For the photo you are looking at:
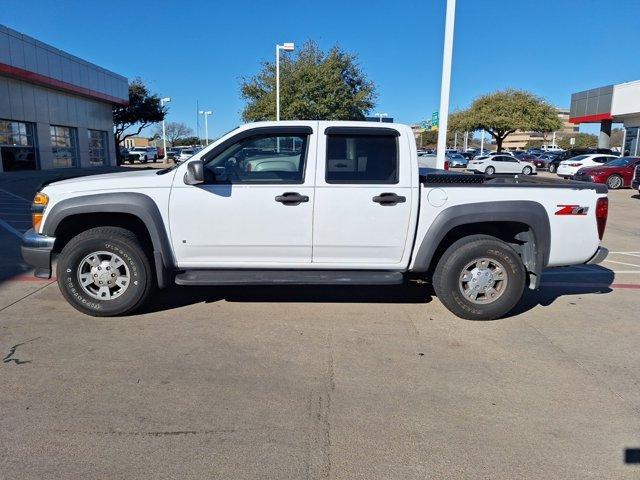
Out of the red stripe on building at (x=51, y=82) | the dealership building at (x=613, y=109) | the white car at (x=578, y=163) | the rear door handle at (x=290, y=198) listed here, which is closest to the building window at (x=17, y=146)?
the red stripe on building at (x=51, y=82)

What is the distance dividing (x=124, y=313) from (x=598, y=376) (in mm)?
4218

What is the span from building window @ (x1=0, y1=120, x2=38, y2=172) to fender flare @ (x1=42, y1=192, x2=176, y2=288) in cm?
2335

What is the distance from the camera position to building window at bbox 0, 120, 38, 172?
79.0ft

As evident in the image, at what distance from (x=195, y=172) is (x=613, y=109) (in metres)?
39.4

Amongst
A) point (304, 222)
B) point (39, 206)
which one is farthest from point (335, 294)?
point (39, 206)

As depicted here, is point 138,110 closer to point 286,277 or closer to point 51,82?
point 51,82

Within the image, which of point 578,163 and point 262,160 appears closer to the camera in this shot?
point 262,160

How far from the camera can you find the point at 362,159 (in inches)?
191

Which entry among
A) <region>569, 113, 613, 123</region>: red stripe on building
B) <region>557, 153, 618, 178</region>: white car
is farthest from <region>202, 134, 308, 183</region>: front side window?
<region>569, 113, 613, 123</region>: red stripe on building

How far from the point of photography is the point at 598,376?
12.4ft

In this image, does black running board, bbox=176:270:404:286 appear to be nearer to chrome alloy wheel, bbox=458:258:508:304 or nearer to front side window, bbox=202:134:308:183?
chrome alloy wheel, bbox=458:258:508:304

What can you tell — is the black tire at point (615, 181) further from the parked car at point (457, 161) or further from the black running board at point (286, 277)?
the parked car at point (457, 161)

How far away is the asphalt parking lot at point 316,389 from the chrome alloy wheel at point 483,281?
310mm

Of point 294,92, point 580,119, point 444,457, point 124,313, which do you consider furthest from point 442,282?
point 580,119
